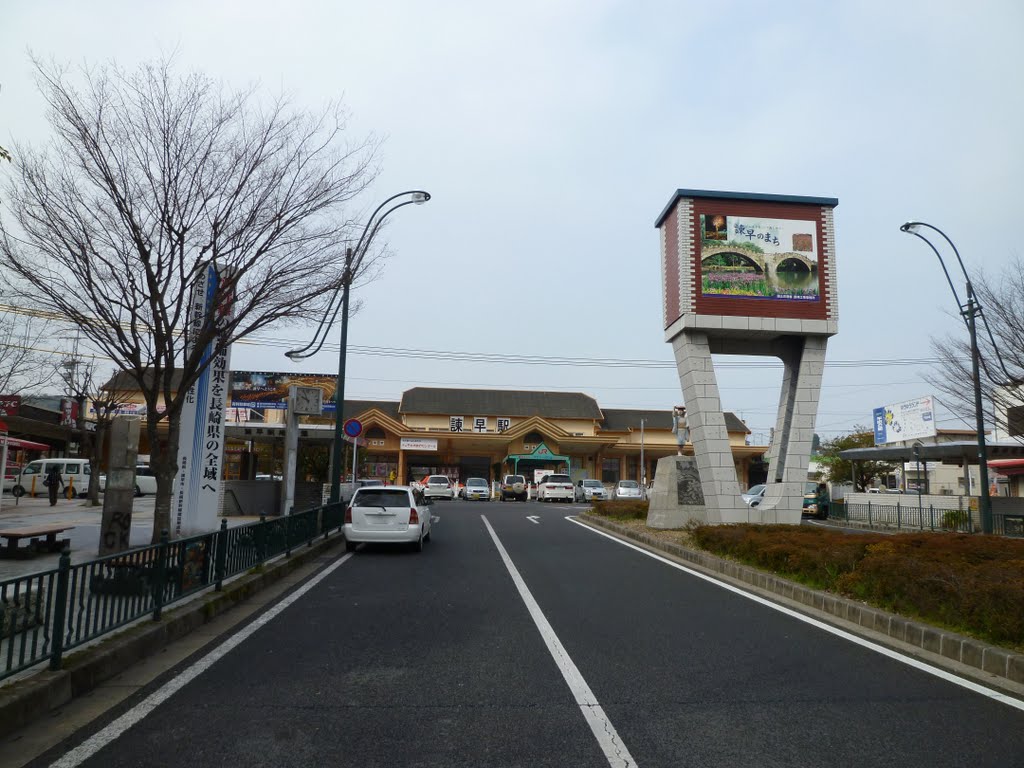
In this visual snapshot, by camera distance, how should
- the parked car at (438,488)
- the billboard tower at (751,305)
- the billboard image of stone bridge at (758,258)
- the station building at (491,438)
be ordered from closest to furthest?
the billboard tower at (751,305), the billboard image of stone bridge at (758,258), the parked car at (438,488), the station building at (491,438)

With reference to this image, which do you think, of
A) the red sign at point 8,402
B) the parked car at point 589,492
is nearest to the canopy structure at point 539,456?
the parked car at point 589,492

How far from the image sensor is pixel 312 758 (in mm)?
4328

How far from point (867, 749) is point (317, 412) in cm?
1614

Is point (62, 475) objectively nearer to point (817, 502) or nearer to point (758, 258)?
point (758, 258)

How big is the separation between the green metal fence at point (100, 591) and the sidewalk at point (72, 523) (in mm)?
1060

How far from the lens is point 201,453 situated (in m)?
14.5

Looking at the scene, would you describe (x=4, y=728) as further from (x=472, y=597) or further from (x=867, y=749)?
(x=472, y=597)

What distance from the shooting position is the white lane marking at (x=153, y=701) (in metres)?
4.37

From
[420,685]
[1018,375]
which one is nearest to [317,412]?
[420,685]

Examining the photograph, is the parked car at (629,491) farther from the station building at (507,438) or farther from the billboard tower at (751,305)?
the billboard tower at (751,305)

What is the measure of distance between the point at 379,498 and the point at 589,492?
30422mm

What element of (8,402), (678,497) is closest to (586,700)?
(678,497)

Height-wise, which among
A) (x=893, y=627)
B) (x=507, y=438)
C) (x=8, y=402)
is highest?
(x=507, y=438)

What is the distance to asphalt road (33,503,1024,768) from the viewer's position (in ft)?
14.6
